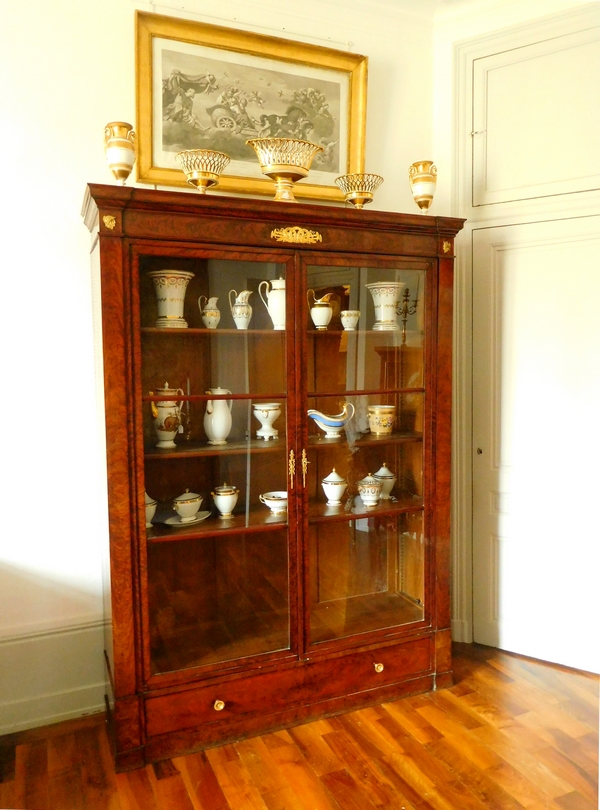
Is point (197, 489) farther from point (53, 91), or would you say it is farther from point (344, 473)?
point (53, 91)

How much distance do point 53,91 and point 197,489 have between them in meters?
1.52

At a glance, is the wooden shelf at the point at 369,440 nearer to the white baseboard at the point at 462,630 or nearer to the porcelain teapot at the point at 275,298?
the porcelain teapot at the point at 275,298

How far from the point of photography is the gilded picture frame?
2.33 meters

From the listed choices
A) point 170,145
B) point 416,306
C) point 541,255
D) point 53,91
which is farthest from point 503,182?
point 53,91

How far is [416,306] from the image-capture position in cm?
238

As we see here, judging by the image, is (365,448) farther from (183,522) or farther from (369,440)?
(183,522)

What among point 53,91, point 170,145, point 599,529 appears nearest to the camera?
point 53,91

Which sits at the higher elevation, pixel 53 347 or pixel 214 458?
pixel 53 347

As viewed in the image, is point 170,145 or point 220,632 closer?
point 220,632

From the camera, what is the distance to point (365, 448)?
2410 millimetres

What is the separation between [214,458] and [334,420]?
1.55ft

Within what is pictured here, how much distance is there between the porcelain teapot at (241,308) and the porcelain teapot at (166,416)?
1.04ft

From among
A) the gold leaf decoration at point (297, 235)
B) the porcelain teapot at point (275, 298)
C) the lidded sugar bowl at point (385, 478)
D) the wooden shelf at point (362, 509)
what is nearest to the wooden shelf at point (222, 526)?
the wooden shelf at point (362, 509)

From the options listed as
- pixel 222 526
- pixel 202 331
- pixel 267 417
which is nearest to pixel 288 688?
pixel 222 526
